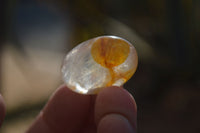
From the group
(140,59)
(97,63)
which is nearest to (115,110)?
(97,63)

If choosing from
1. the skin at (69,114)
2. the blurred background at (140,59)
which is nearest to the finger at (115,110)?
the skin at (69,114)

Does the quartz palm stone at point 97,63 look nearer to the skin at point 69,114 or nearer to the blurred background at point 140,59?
the skin at point 69,114

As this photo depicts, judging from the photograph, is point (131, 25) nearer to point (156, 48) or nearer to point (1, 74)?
point (156, 48)

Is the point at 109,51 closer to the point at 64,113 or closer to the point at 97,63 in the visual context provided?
the point at 97,63

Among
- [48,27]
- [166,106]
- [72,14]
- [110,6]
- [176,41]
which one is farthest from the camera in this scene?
[48,27]

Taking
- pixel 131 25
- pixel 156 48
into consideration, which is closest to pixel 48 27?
pixel 131 25
